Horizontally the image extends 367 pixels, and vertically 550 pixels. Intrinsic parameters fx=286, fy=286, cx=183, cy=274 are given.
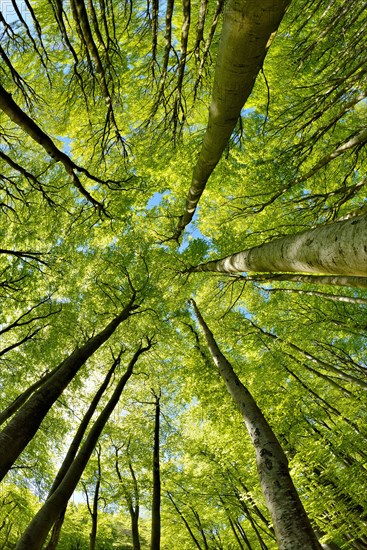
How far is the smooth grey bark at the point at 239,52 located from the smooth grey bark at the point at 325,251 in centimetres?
117

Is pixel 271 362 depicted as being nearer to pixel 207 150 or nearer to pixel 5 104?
pixel 207 150

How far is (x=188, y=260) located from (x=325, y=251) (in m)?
8.46

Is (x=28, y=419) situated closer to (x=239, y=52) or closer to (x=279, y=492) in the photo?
(x=279, y=492)

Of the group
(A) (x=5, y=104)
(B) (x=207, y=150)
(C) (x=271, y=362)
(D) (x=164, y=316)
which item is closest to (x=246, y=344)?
(C) (x=271, y=362)

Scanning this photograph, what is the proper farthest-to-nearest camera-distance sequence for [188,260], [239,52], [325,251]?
[188,260]
[325,251]
[239,52]

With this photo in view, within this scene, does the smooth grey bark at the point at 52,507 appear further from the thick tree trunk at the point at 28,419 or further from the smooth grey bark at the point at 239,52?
the smooth grey bark at the point at 239,52

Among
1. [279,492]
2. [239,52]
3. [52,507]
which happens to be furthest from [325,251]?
[52,507]

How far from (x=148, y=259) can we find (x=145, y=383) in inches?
276

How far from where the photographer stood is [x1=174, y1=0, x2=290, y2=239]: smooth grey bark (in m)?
1.51

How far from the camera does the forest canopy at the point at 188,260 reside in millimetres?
3019

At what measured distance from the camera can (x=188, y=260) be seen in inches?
406

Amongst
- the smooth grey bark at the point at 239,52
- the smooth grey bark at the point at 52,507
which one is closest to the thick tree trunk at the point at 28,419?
the smooth grey bark at the point at 52,507

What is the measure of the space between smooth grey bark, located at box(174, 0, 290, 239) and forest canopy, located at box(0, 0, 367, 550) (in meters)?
0.01

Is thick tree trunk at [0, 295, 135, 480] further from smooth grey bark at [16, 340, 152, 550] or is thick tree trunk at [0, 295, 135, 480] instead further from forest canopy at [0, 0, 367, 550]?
smooth grey bark at [16, 340, 152, 550]
